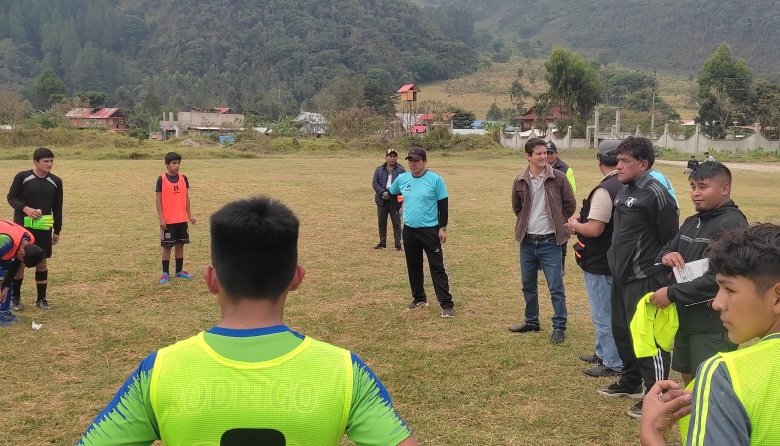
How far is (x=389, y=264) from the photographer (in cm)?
1065

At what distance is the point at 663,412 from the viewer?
1855 millimetres

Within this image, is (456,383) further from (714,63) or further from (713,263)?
(714,63)

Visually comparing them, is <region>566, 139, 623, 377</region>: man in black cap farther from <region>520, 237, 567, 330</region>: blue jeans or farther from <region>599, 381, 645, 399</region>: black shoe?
<region>520, 237, 567, 330</region>: blue jeans

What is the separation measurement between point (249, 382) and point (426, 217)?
581 cm

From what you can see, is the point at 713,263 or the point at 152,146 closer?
the point at 713,263

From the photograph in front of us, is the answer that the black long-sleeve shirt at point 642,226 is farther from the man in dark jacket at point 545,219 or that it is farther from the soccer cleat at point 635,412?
the man in dark jacket at point 545,219

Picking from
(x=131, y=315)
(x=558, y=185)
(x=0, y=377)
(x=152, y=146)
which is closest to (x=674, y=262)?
(x=558, y=185)

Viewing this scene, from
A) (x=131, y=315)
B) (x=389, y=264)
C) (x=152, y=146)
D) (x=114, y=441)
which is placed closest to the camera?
(x=114, y=441)

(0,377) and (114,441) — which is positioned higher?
(114,441)

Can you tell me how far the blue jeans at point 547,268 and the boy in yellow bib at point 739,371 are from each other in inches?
181

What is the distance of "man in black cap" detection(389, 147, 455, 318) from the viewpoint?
7395 mm

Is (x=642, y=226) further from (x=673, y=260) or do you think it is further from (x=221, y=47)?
(x=221, y=47)

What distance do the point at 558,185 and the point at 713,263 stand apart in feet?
15.4

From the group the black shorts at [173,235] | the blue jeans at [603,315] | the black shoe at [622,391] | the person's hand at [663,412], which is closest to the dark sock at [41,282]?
the black shorts at [173,235]
